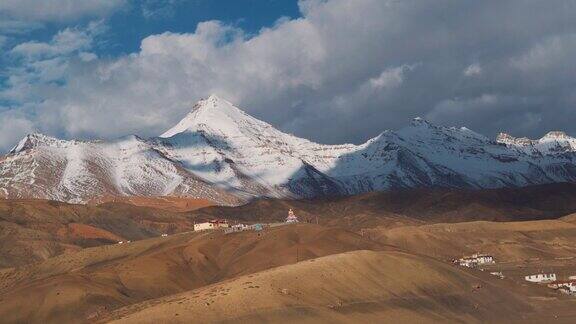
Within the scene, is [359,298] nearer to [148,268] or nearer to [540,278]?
[148,268]

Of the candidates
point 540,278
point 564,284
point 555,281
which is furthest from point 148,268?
point 555,281

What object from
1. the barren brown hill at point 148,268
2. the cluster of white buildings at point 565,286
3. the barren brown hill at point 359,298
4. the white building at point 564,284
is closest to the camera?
the barren brown hill at point 359,298

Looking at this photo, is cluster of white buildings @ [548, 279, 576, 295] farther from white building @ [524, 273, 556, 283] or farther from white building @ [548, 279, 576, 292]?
white building @ [524, 273, 556, 283]

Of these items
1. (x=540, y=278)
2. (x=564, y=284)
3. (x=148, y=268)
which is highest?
(x=148, y=268)

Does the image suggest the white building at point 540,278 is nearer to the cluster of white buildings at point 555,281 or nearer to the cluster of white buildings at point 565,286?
the cluster of white buildings at point 555,281

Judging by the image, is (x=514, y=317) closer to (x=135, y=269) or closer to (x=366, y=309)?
(x=366, y=309)

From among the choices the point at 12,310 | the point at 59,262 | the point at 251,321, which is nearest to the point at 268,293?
the point at 251,321

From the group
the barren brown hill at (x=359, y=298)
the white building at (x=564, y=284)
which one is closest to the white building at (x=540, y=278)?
the white building at (x=564, y=284)
